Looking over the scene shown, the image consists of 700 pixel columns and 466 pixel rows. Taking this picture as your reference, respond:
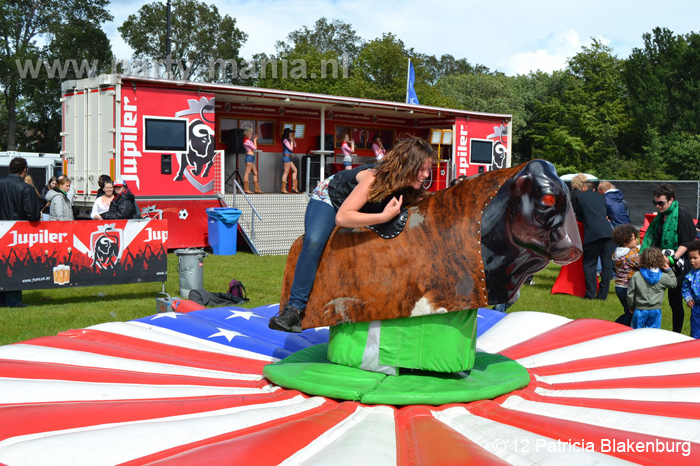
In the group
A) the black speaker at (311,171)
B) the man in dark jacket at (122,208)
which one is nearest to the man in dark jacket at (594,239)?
the man in dark jacket at (122,208)

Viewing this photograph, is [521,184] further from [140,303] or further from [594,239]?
[594,239]

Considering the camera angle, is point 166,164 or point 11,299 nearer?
point 11,299

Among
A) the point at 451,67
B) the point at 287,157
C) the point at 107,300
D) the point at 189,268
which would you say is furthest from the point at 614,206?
the point at 451,67

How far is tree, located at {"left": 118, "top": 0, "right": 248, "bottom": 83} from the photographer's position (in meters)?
39.5

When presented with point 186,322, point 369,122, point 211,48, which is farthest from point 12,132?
point 186,322

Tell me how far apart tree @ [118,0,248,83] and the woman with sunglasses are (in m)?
35.1

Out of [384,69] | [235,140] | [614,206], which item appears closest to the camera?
[614,206]

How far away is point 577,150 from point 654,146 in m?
5.07

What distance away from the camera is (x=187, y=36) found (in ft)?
134

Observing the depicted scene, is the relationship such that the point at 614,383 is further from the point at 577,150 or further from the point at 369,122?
the point at 577,150

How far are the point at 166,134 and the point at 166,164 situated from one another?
0.60 m

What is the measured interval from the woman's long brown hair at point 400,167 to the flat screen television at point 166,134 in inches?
417

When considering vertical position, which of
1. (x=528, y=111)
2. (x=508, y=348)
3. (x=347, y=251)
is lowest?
(x=508, y=348)

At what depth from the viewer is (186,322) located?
4.74 metres
